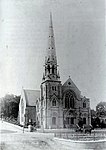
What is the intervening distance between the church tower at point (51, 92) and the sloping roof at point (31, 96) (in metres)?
0.02

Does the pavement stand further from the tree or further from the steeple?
the steeple

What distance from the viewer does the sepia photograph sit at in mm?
1146

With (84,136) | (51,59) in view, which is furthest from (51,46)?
(84,136)

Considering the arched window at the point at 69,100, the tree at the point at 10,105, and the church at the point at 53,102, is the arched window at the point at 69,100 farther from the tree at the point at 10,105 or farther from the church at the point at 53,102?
the tree at the point at 10,105

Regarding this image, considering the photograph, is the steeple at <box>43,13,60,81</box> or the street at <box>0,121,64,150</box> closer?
the street at <box>0,121,64,150</box>

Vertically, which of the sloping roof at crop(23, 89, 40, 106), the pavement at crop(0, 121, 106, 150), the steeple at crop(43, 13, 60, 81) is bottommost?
the pavement at crop(0, 121, 106, 150)

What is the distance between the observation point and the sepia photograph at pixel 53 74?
115cm

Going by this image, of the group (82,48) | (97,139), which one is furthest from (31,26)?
(97,139)

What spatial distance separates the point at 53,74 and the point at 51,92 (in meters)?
0.07

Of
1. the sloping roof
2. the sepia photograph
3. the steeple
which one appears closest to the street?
the sepia photograph

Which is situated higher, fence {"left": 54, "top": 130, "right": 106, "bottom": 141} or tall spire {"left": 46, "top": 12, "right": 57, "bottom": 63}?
tall spire {"left": 46, "top": 12, "right": 57, "bottom": 63}

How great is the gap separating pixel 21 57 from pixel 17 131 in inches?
10.8

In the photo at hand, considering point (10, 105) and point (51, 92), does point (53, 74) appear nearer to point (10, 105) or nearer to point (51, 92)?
point (51, 92)

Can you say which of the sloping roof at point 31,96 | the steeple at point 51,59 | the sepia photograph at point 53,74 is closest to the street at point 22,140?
the sepia photograph at point 53,74
